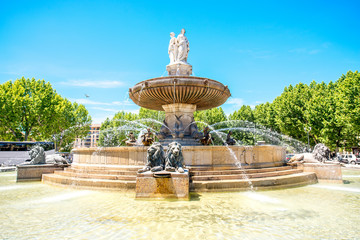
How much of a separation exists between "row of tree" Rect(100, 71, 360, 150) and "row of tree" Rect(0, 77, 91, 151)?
644cm

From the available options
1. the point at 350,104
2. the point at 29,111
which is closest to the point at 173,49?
the point at 350,104

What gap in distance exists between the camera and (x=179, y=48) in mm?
13414

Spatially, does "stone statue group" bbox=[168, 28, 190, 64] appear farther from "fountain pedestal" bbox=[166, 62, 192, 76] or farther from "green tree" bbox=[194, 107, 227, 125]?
"green tree" bbox=[194, 107, 227, 125]

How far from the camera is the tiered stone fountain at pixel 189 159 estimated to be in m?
7.26

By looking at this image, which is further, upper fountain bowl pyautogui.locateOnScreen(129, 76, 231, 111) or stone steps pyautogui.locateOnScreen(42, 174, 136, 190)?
upper fountain bowl pyautogui.locateOnScreen(129, 76, 231, 111)

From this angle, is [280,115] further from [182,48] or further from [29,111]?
[29,111]

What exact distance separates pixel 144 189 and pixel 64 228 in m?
2.35

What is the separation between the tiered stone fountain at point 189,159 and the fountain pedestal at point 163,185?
85cm

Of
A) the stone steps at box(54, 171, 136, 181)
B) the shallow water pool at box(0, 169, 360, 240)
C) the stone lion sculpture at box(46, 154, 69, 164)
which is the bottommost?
the shallow water pool at box(0, 169, 360, 240)

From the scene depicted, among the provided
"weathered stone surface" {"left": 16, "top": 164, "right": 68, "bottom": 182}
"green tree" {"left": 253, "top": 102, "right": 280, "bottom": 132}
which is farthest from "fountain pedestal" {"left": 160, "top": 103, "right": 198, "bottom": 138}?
"green tree" {"left": 253, "top": 102, "right": 280, "bottom": 132}

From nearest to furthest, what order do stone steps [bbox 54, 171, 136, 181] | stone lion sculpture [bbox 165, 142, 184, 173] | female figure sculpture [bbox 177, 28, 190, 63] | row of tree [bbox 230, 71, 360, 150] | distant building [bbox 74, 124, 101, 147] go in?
stone lion sculpture [bbox 165, 142, 184, 173] < stone steps [bbox 54, 171, 136, 181] < female figure sculpture [bbox 177, 28, 190, 63] < row of tree [bbox 230, 71, 360, 150] < distant building [bbox 74, 124, 101, 147]

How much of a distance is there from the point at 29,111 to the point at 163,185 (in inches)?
1055

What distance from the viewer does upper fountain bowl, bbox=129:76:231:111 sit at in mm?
10406

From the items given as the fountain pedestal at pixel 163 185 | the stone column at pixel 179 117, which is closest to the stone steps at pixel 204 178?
the fountain pedestal at pixel 163 185
